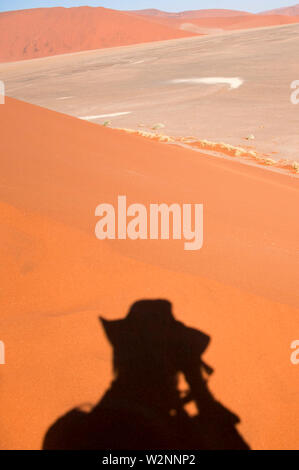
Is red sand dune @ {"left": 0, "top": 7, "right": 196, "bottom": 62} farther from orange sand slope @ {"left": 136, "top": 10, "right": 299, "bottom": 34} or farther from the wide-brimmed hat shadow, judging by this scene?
the wide-brimmed hat shadow

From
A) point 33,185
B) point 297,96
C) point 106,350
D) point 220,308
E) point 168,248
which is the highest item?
point 297,96

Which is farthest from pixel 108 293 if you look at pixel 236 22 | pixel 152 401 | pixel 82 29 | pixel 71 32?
pixel 236 22

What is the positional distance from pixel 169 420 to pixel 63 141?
14.6 feet

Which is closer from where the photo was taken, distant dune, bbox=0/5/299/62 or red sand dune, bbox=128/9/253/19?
distant dune, bbox=0/5/299/62

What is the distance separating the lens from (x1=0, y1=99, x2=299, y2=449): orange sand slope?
196 centimetres

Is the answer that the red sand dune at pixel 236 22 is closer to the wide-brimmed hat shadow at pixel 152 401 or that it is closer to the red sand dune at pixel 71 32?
the red sand dune at pixel 71 32

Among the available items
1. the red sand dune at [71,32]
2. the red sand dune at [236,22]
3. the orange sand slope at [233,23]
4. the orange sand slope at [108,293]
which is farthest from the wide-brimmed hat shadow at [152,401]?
the red sand dune at [236,22]

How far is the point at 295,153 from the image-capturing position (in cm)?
1012

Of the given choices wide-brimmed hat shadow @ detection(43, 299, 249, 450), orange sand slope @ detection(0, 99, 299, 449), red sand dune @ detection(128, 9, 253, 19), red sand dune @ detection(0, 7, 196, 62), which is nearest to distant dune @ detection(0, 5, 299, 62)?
red sand dune @ detection(0, 7, 196, 62)

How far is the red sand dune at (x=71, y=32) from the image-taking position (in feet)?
232

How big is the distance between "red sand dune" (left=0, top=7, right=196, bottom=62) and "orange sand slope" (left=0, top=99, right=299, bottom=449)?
73523mm
